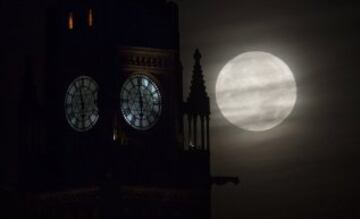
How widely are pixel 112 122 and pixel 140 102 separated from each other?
7.45ft

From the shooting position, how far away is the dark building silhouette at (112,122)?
99.8 meters

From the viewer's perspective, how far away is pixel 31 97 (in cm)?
10475

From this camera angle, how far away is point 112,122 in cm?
10100

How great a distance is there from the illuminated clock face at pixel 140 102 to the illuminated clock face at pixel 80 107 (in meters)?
1.91

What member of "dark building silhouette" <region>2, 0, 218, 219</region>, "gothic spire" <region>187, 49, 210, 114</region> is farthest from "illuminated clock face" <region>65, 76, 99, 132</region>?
"gothic spire" <region>187, 49, 210, 114</region>

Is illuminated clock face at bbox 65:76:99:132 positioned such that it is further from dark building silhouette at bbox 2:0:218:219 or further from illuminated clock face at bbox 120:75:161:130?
illuminated clock face at bbox 120:75:161:130

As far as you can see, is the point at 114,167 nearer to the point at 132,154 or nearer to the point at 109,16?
the point at 132,154

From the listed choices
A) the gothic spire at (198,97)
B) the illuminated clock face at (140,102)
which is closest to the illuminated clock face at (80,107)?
the illuminated clock face at (140,102)

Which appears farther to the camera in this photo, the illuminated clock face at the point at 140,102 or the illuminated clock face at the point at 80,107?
the illuminated clock face at the point at 140,102

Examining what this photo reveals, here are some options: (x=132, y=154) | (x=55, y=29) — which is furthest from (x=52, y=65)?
(x=132, y=154)

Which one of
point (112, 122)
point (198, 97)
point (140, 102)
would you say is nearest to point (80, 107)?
point (112, 122)

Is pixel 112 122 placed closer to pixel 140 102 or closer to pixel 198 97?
pixel 140 102

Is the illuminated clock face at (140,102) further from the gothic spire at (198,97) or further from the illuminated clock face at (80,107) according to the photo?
the gothic spire at (198,97)

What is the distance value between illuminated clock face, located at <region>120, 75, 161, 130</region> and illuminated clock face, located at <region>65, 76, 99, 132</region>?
6.28 ft
